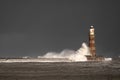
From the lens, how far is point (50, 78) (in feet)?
199

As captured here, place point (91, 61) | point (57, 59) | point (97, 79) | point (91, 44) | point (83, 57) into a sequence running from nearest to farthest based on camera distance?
point (97, 79) < point (91, 44) < point (91, 61) < point (83, 57) < point (57, 59)

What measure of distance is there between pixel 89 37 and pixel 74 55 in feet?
108

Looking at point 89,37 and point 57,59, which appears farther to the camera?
point 57,59

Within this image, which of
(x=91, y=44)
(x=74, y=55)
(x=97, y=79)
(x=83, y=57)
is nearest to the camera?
(x=97, y=79)

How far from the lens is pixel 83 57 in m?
126

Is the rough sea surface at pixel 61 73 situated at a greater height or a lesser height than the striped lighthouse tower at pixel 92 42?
lesser

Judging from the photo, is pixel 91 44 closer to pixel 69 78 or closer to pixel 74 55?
pixel 74 55

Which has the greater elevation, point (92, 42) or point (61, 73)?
point (92, 42)

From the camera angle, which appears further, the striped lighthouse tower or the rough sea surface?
the striped lighthouse tower

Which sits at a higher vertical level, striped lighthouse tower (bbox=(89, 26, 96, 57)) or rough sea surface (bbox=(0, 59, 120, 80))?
striped lighthouse tower (bbox=(89, 26, 96, 57))

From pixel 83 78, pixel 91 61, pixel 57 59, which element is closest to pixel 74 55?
pixel 57 59

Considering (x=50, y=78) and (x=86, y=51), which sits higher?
(x=86, y=51)

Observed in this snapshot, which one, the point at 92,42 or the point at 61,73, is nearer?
the point at 61,73

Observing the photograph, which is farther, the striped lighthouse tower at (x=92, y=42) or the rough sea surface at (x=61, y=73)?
the striped lighthouse tower at (x=92, y=42)
